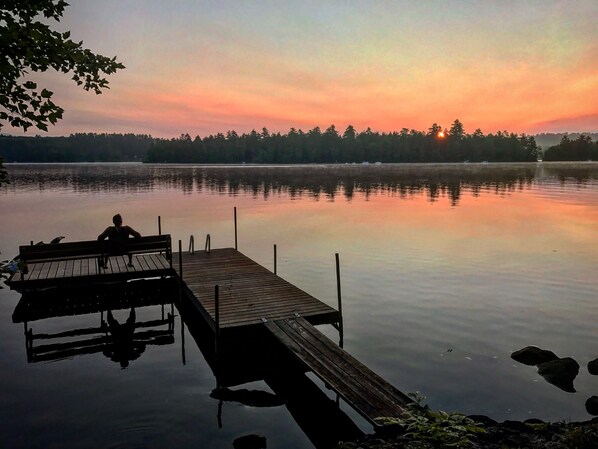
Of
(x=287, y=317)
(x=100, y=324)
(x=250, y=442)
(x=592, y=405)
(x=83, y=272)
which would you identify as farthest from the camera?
(x=83, y=272)

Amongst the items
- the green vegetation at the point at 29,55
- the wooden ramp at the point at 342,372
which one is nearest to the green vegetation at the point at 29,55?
the green vegetation at the point at 29,55

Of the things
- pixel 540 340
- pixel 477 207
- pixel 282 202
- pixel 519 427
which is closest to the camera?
pixel 519 427

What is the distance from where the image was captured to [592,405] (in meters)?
11.1

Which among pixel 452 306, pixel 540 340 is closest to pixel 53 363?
pixel 452 306

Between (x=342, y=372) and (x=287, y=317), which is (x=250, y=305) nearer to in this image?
(x=287, y=317)

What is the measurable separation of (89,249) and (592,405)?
1947 cm


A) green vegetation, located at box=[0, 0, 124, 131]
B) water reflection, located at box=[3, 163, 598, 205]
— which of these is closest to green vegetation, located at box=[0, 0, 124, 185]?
green vegetation, located at box=[0, 0, 124, 131]

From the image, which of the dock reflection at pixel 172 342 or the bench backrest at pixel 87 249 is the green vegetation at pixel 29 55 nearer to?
the dock reflection at pixel 172 342

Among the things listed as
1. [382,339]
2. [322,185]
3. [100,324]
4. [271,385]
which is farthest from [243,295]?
[322,185]

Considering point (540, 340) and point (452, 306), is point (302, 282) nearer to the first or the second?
point (452, 306)

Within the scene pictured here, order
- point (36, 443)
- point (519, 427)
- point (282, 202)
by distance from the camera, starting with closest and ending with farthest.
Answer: point (519, 427) → point (36, 443) → point (282, 202)

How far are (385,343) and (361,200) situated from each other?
172ft

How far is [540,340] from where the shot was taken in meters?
15.1

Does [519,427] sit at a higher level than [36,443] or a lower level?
higher
